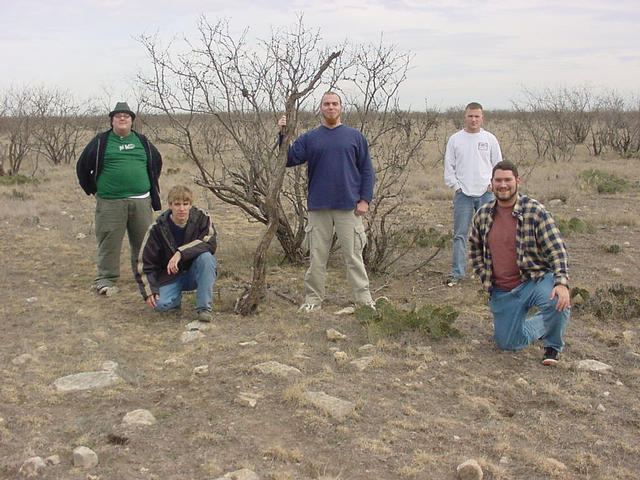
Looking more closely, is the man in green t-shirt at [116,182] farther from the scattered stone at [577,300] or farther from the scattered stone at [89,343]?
the scattered stone at [577,300]

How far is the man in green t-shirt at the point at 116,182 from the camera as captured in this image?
19.4 feet

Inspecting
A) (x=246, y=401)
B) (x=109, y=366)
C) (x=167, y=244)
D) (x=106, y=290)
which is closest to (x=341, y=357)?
(x=246, y=401)

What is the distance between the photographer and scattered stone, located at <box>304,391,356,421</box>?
3.47 meters

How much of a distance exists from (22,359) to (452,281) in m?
3.61

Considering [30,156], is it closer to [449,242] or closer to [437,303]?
[449,242]

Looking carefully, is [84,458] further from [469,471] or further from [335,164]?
[335,164]

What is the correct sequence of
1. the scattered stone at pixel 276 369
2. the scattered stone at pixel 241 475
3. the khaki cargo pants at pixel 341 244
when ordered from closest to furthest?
the scattered stone at pixel 241 475
the scattered stone at pixel 276 369
the khaki cargo pants at pixel 341 244

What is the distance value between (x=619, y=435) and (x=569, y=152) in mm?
17212

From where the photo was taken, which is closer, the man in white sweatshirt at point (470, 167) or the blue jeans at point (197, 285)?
the blue jeans at point (197, 285)

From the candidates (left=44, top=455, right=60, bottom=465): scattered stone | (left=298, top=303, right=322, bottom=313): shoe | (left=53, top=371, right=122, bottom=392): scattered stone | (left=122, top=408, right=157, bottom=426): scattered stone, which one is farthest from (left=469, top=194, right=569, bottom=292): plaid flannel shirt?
(left=44, top=455, right=60, bottom=465): scattered stone

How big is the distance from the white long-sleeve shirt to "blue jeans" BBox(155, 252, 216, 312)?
2230 mm

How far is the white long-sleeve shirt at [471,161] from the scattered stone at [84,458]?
3.89 m

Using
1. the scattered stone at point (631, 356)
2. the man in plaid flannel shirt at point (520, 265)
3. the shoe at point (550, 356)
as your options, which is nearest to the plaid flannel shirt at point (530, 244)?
the man in plaid flannel shirt at point (520, 265)

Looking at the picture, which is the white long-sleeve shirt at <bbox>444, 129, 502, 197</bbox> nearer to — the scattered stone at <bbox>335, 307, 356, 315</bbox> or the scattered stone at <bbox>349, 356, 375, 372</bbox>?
the scattered stone at <bbox>335, 307, 356, 315</bbox>
